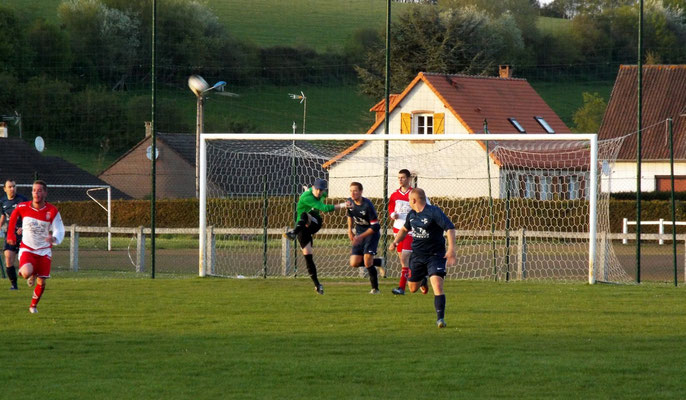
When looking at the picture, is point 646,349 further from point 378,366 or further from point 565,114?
point 565,114

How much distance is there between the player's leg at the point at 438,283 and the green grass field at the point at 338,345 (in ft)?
0.73

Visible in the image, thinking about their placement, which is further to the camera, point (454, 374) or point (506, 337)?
point (506, 337)

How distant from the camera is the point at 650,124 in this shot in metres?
54.6

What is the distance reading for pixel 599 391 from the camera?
889cm

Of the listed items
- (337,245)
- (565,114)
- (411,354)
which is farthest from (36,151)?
(411,354)

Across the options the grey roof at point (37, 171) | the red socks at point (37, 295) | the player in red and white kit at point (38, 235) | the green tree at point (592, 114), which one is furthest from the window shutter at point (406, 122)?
the red socks at point (37, 295)

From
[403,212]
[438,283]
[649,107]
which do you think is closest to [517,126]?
[649,107]

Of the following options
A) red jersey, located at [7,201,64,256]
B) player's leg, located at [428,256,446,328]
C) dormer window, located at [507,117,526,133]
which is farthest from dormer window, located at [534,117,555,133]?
player's leg, located at [428,256,446,328]

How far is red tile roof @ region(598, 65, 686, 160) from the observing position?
173ft

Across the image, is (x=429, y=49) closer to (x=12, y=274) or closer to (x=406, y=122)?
(x=406, y=122)

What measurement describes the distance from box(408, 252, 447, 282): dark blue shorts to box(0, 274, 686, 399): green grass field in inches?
23.9

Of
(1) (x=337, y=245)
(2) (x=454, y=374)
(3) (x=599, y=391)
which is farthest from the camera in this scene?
(1) (x=337, y=245)

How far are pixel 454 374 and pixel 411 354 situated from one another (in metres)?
1.18

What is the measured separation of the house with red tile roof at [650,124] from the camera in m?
50.7
